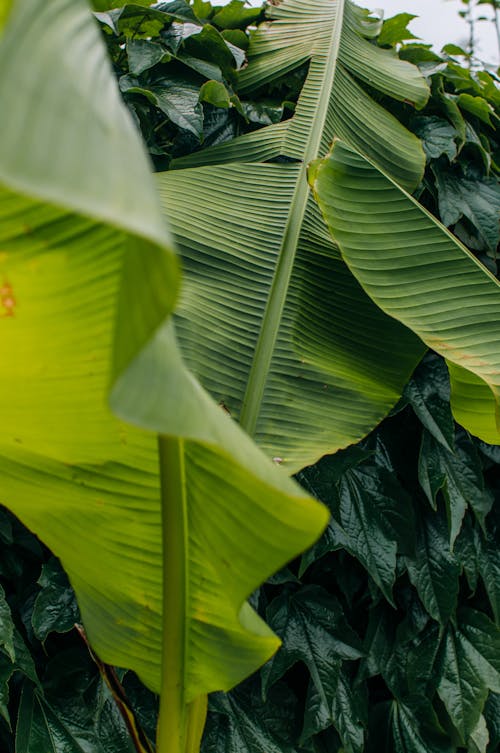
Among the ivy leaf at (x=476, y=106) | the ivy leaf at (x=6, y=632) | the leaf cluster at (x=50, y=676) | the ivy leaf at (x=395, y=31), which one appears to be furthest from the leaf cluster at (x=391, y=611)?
the ivy leaf at (x=395, y=31)

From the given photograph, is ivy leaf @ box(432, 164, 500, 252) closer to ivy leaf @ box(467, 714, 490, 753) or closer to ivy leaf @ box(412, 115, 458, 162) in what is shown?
ivy leaf @ box(412, 115, 458, 162)

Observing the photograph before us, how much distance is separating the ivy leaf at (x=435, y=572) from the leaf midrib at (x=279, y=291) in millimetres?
509

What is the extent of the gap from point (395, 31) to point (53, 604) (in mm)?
1368

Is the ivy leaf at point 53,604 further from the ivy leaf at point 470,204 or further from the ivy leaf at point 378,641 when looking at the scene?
the ivy leaf at point 470,204

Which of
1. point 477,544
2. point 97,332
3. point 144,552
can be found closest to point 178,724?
point 144,552

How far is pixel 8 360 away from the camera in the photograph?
64cm

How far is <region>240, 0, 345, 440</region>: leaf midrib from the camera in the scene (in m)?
0.94

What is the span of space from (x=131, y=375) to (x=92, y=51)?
189mm

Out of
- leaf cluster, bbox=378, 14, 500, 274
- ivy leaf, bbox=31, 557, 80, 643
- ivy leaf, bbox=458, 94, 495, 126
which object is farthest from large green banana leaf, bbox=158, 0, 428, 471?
ivy leaf, bbox=31, 557, 80, 643

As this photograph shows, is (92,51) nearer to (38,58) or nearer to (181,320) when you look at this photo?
(38,58)

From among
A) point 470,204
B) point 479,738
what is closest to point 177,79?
point 470,204

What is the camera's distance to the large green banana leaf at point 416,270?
0.95 m

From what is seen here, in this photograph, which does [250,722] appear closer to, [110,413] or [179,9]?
[110,413]

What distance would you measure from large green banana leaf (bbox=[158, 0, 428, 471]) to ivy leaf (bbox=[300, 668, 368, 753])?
512 mm
